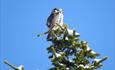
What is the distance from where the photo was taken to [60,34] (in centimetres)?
825

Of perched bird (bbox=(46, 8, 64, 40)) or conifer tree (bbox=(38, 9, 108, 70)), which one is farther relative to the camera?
perched bird (bbox=(46, 8, 64, 40))

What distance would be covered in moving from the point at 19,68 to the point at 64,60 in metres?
1.43

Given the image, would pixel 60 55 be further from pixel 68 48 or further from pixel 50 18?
pixel 50 18

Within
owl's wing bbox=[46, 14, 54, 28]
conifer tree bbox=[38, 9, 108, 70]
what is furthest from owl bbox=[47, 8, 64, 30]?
conifer tree bbox=[38, 9, 108, 70]

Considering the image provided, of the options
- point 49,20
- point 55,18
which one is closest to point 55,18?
point 55,18

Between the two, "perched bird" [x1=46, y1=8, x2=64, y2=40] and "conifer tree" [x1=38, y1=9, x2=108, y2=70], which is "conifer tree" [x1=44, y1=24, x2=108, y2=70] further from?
"perched bird" [x1=46, y1=8, x2=64, y2=40]

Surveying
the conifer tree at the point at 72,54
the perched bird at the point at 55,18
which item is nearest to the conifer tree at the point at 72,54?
the conifer tree at the point at 72,54

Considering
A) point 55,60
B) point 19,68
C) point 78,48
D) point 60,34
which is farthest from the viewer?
point 60,34

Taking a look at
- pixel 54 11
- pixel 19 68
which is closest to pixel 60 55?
pixel 19 68

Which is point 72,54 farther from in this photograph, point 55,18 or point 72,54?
point 55,18

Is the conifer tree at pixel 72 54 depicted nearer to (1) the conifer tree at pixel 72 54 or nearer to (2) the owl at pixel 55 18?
(1) the conifer tree at pixel 72 54

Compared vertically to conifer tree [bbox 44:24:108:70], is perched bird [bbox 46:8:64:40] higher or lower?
higher

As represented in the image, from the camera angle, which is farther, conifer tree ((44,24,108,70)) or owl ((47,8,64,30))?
owl ((47,8,64,30))

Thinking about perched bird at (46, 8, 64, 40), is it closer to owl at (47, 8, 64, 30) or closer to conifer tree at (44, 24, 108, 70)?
owl at (47, 8, 64, 30)
